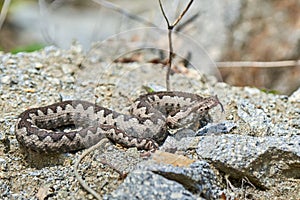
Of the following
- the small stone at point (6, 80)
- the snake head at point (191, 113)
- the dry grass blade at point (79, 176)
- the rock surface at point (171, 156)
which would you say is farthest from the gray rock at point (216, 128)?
the small stone at point (6, 80)

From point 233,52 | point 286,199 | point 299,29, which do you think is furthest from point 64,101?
point 299,29

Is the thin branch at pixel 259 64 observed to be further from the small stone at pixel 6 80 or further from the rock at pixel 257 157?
the small stone at pixel 6 80

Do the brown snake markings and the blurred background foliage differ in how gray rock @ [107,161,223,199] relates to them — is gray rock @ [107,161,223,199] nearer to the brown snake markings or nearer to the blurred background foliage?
the brown snake markings

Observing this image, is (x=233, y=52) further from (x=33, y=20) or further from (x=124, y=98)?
(x=33, y=20)

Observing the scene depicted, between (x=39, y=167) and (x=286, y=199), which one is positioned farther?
(x=39, y=167)

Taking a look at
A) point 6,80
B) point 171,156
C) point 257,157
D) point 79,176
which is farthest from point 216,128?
point 6,80

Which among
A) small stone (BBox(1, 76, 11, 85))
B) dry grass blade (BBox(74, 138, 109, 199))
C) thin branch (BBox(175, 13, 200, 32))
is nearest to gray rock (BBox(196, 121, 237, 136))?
dry grass blade (BBox(74, 138, 109, 199))

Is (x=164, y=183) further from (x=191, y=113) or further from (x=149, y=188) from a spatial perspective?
(x=191, y=113)
